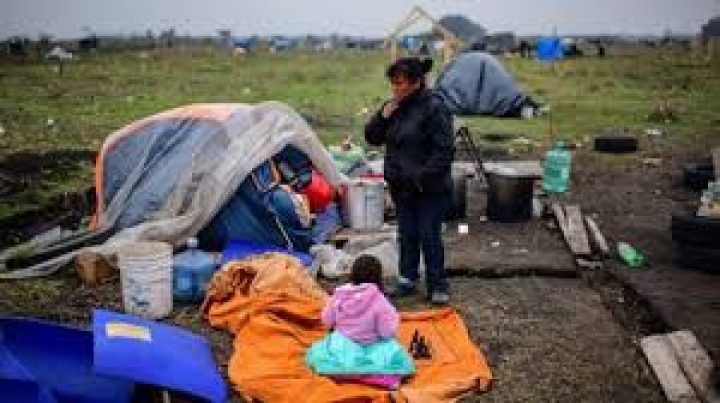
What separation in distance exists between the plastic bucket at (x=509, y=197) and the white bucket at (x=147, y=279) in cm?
422

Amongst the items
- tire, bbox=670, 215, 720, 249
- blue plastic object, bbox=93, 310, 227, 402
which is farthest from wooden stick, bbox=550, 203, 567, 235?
blue plastic object, bbox=93, 310, 227, 402

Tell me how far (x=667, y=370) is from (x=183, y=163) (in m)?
4.86

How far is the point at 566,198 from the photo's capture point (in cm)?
1024

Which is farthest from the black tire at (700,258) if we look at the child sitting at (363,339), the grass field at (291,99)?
the grass field at (291,99)

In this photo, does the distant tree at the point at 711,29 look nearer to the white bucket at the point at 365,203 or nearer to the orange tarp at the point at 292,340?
the white bucket at the point at 365,203

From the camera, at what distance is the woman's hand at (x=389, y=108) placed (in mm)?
6188

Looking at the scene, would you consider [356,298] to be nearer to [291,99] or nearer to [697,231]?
[697,231]

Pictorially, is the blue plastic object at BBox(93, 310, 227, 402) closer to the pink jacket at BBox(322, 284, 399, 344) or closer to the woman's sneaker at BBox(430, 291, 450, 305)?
the pink jacket at BBox(322, 284, 399, 344)

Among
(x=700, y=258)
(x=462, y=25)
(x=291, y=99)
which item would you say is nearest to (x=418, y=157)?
(x=700, y=258)

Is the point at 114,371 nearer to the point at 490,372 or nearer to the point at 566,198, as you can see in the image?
the point at 490,372

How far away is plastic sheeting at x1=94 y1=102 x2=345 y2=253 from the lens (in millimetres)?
7363

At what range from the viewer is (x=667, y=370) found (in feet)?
17.0

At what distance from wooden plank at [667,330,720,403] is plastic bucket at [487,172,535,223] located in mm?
3465

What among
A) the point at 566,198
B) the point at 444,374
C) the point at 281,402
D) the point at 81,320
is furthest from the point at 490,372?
the point at 566,198
